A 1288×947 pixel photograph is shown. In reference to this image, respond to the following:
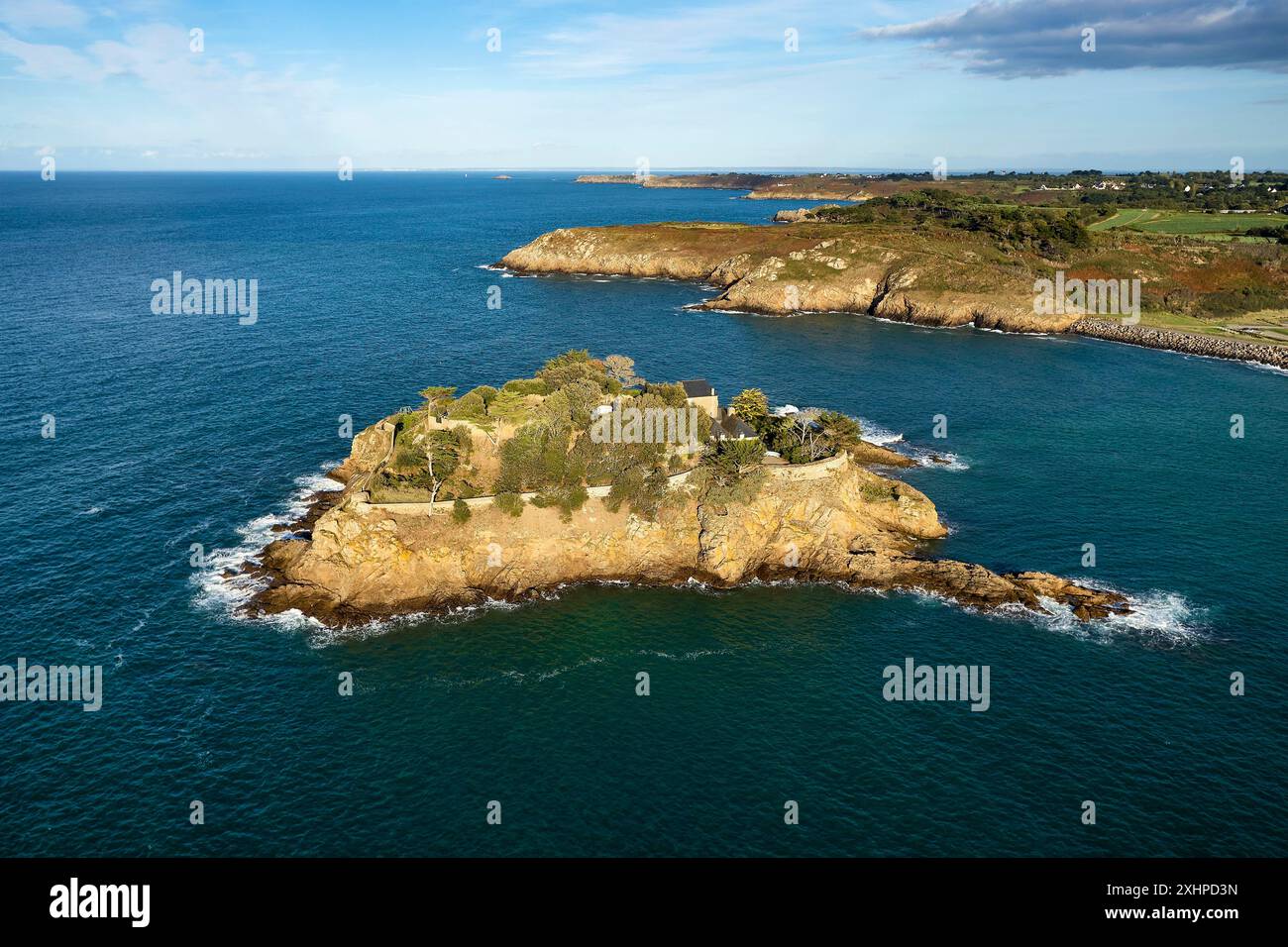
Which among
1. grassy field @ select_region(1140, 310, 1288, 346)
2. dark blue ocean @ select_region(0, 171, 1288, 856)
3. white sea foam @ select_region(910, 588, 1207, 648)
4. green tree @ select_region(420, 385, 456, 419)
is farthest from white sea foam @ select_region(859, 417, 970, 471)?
grassy field @ select_region(1140, 310, 1288, 346)

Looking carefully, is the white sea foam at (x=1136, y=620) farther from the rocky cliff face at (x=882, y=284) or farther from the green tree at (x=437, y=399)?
the rocky cliff face at (x=882, y=284)

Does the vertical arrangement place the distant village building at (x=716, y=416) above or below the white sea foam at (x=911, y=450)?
above

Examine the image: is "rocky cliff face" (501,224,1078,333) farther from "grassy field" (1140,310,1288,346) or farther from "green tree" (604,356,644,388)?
"green tree" (604,356,644,388)

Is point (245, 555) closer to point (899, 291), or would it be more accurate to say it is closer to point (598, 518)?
Result: point (598, 518)

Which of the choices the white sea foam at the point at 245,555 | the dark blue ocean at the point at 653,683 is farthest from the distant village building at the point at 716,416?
the white sea foam at the point at 245,555

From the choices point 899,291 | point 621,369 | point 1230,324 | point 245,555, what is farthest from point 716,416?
point 1230,324
